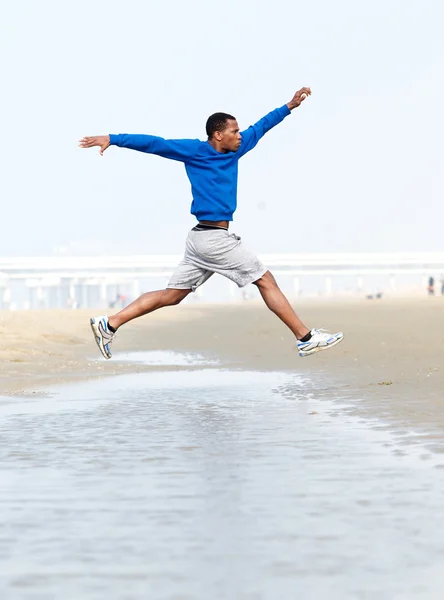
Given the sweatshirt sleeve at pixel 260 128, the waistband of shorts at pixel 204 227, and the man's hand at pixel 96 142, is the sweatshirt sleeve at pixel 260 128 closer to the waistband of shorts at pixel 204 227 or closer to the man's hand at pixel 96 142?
the waistband of shorts at pixel 204 227

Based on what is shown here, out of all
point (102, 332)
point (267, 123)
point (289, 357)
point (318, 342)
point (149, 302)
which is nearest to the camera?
point (267, 123)

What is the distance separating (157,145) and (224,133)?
0.46m

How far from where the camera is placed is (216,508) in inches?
189

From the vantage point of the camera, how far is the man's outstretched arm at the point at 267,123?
31.0 feet

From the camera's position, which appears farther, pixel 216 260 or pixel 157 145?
pixel 216 260

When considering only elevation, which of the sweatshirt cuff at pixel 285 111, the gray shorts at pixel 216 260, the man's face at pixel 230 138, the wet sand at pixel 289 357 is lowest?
the wet sand at pixel 289 357

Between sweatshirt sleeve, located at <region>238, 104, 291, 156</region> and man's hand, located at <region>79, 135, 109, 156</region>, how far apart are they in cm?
94

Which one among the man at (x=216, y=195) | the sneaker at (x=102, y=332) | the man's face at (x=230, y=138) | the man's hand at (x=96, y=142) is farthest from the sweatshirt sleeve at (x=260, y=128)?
the sneaker at (x=102, y=332)

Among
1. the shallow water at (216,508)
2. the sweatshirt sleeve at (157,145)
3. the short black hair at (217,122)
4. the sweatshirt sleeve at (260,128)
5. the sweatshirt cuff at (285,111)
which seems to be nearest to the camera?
the shallow water at (216,508)

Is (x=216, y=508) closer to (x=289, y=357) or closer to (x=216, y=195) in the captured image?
(x=216, y=195)

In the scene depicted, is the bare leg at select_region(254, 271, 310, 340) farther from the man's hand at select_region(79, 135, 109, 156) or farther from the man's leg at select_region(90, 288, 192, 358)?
the man's hand at select_region(79, 135, 109, 156)

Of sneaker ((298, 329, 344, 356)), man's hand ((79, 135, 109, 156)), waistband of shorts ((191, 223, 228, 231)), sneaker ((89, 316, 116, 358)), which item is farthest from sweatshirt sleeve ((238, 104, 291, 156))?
sneaker ((89, 316, 116, 358))

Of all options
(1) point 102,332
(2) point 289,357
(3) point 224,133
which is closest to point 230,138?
(3) point 224,133

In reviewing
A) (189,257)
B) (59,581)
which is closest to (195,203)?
(189,257)
